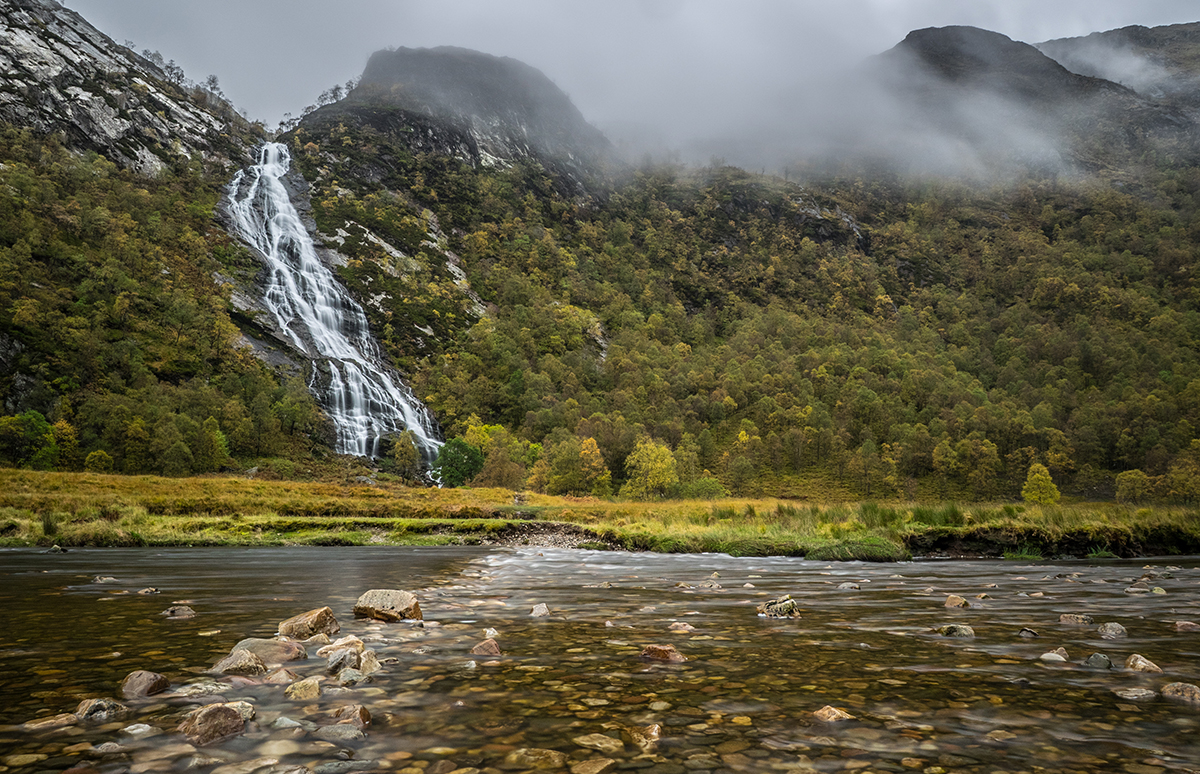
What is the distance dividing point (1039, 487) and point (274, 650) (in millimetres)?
149541

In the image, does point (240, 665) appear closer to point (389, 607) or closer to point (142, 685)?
point (142, 685)

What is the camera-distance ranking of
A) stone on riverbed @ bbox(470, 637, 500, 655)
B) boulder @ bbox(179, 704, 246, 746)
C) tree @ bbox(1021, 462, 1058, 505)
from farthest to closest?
tree @ bbox(1021, 462, 1058, 505) < stone on riverbed @ bbox(470, 637, 500, 655) < boulder @ bbox(179, 704, 246, 746)

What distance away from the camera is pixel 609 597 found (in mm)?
10570

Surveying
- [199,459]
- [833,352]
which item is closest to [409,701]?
[199,459]

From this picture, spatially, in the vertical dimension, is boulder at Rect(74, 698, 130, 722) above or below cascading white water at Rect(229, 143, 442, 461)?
below

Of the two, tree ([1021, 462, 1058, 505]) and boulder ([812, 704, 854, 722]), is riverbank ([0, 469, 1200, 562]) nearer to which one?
boulder ([812, 704, 854, 722])

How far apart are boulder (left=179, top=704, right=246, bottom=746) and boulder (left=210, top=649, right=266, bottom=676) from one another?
4.26 feet

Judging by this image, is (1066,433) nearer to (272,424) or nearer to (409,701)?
(272,424)

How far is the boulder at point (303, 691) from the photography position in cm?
418

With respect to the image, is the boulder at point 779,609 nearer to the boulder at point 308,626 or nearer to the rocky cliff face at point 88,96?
the boulder at point 308,626

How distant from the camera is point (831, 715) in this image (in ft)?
12.5

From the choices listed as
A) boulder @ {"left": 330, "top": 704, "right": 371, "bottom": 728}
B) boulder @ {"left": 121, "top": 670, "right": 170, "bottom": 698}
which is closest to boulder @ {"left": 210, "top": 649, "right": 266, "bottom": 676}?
boulder @ {"left": 121, "top": 670, "right": 170, "bottom": 698}

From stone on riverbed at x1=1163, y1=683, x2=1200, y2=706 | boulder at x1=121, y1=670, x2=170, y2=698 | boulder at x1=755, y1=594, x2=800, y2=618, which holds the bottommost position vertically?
boulder at x1=755, y1=594, x2=800, y2=618

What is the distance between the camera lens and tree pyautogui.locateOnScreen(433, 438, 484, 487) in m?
94.4
